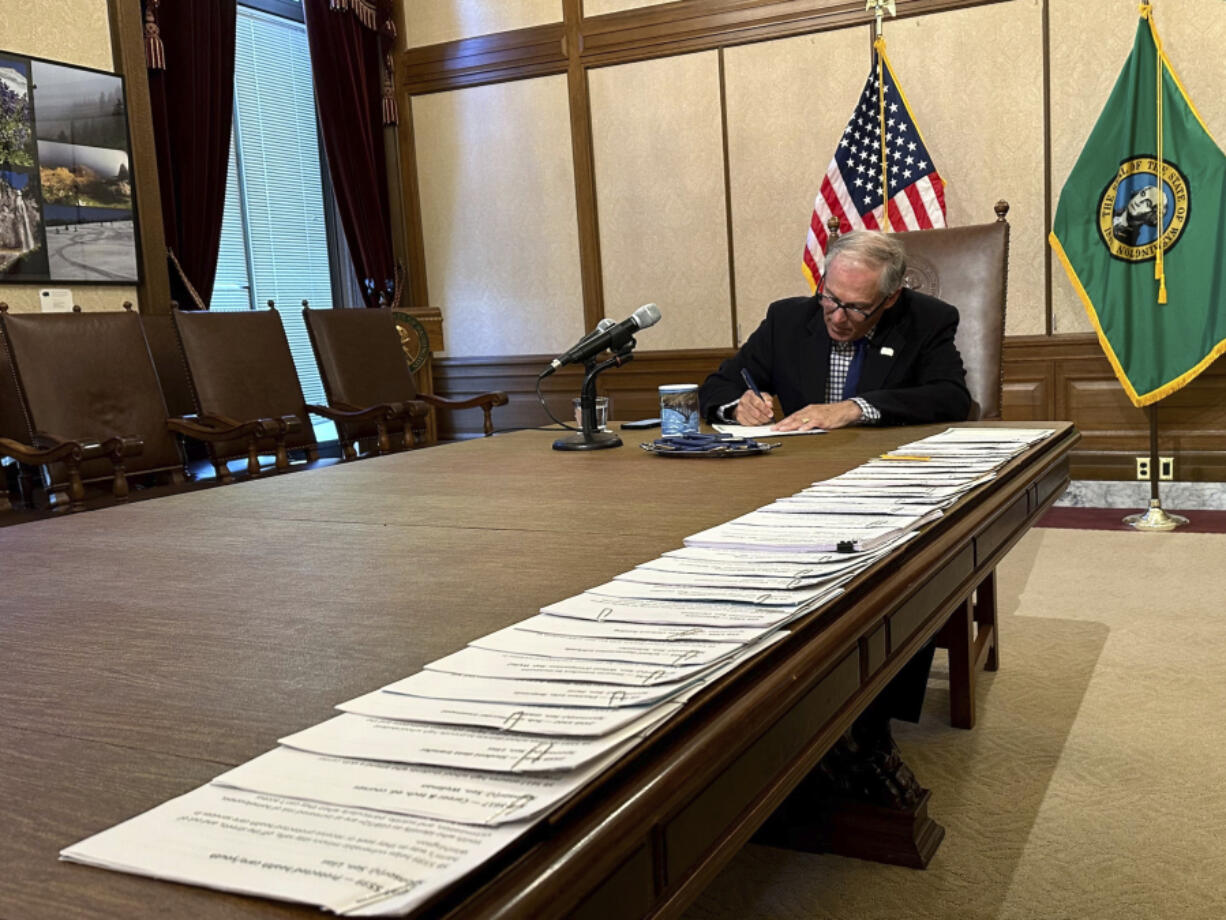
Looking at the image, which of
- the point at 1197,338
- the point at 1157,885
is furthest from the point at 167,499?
the point at 1197,338

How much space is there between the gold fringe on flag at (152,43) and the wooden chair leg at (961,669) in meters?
4.48

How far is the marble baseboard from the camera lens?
16.2 ft

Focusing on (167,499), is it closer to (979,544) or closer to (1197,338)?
(979,544)

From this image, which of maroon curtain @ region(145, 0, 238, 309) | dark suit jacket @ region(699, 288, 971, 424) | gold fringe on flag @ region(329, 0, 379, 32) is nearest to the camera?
dark suit jacket @ region(699, 288, 971, 424)

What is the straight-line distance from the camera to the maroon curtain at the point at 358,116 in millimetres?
6184

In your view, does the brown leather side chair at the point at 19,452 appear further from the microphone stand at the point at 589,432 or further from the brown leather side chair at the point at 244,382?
the microphone stand at the point at 589,432

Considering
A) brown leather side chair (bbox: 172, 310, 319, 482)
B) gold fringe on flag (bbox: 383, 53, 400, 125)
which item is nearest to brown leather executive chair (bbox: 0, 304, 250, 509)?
brown leather side chair (bbox: 172, 310, 319, 482)

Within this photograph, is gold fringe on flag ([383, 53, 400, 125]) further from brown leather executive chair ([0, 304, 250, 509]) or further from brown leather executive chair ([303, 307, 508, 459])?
brown leather executive chair ([0, 304, 250, 509])

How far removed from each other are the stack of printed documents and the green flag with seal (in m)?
4.09

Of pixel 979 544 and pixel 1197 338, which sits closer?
pixel 979 544

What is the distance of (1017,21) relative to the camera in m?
5.11

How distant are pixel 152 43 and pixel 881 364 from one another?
3.95 metres

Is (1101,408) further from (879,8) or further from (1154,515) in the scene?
A: (879,8)

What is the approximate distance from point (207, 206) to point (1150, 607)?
4.59 meters
